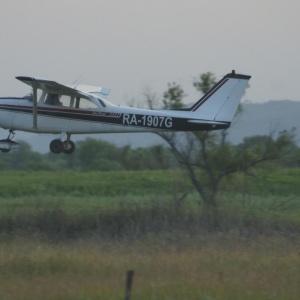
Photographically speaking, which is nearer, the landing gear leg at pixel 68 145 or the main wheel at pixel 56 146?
the main wheel at pixel 56 146

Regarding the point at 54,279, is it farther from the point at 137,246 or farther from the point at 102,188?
the point at 102,188

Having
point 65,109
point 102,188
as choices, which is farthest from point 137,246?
point 102,188

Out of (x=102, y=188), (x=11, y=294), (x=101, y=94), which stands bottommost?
(x=11, y=294)

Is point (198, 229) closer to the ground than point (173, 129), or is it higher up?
closer to the ground

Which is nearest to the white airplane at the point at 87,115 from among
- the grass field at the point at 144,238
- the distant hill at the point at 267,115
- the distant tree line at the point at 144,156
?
the distant tree line at the point at 144,156

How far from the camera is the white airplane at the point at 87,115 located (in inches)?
967

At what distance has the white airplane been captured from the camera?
80.6 ft

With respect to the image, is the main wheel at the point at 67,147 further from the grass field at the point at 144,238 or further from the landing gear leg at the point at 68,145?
the grass field at the point at 144,238

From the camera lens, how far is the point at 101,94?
90.6 ft

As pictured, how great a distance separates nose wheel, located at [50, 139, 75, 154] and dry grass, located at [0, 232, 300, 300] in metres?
4.08

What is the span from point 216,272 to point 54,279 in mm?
2781

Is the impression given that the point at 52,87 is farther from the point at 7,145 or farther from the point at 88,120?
the point at 7,145

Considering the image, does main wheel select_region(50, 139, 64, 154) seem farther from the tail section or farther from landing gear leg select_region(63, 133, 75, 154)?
the tail section

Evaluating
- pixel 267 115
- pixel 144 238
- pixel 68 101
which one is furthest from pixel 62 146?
pixel 267 115
